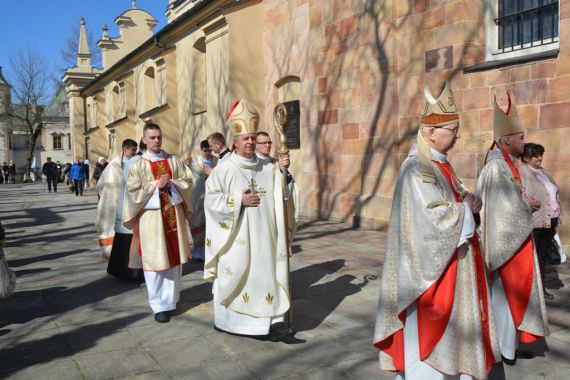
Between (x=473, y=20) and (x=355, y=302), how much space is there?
18.2 ft

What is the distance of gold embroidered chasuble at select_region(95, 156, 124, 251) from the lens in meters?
7.68

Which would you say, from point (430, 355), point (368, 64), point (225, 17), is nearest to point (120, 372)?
point (430, 355)

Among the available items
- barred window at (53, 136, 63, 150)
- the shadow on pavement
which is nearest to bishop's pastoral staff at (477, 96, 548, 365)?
the shadow on pavement

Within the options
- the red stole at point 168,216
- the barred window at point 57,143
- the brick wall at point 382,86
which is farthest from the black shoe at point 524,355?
the barred window at point 57,143

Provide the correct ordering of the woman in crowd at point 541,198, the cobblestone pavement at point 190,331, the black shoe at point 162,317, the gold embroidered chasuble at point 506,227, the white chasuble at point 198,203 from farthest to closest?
the white chasuble at point 198,203 < the woman in crowd at point 541,198 < the black shoe at point 162,317 < the cobblestone pavement at point 190,331 < the gold embroidered chasuble at point 506,227

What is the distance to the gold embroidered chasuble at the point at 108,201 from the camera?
7.68 metres

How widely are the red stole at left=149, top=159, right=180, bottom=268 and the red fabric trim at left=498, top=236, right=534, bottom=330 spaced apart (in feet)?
10.3

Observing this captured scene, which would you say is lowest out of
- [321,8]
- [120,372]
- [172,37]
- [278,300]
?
[120,372]

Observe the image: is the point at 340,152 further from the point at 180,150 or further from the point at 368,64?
the point at 180,150

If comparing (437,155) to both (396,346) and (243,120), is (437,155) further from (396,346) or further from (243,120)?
(243,120)

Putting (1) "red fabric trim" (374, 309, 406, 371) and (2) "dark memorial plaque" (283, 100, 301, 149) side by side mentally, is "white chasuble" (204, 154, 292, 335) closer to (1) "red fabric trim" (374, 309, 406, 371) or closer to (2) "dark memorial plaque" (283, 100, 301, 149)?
(1) "red fabric trim" (374, 309, 406, 371)

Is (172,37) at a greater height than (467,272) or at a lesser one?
greater

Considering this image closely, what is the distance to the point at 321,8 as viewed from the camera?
12.1 metres

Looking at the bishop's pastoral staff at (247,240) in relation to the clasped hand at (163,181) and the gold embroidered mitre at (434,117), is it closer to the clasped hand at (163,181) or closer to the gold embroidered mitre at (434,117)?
the clasped hand at (163,181)
